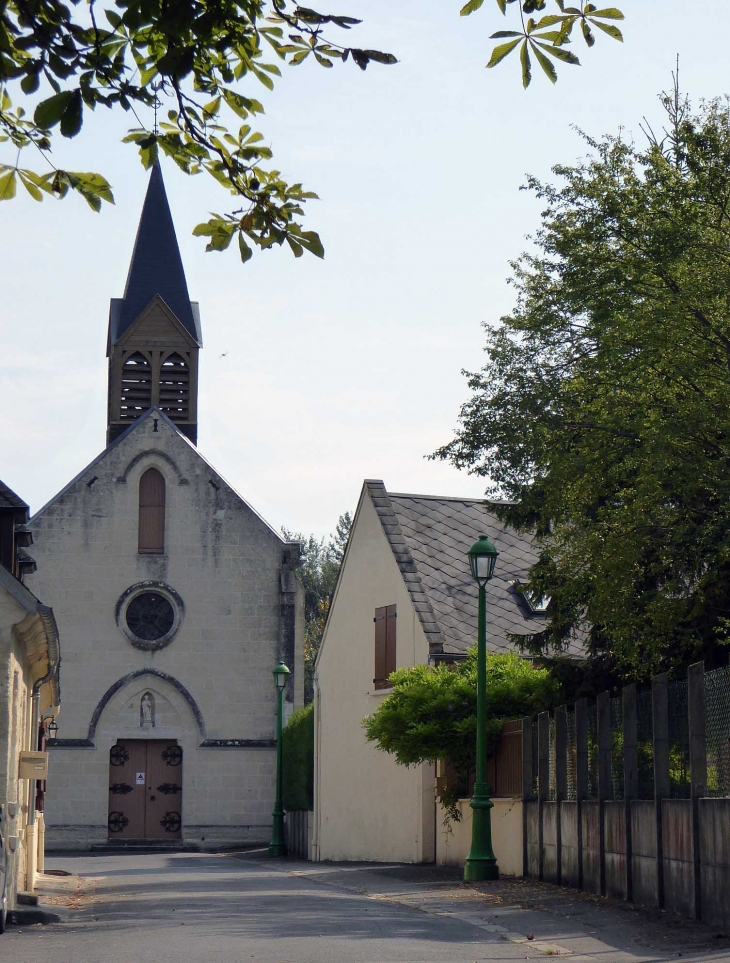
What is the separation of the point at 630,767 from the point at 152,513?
28034 mm

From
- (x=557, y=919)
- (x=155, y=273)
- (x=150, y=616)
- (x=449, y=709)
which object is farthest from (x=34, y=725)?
(x=155, y=273)

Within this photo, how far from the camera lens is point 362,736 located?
1070 inches

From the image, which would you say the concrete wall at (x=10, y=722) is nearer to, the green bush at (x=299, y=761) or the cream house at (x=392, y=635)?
the cream house at (x=392, y=635)

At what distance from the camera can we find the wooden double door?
38062 mm

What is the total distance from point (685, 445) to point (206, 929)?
8.01 metres

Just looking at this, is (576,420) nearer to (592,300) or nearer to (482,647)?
(592,300)

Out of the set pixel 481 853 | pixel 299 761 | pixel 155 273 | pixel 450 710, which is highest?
pixel 155 273

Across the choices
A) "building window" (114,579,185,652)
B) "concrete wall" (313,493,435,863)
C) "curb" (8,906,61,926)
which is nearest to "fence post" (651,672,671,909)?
"curb" (8,906,61,926)

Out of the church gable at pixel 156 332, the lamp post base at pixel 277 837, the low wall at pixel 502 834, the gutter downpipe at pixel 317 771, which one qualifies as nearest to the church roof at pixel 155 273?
the church gable at pixel 156 332

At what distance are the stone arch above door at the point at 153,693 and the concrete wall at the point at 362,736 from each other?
30.7 ft

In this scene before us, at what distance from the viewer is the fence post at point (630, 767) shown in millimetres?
12984

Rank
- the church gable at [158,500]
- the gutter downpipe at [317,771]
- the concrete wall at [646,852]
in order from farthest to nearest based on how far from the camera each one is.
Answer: the church gable at [158,500]
the gutter downpipe at [317,771]
the concrete wall at [646,852]

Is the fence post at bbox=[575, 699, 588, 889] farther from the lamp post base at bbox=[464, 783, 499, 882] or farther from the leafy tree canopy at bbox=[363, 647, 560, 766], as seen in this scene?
the leafy tree canopy at bbox=[363, 647, 560, 766]

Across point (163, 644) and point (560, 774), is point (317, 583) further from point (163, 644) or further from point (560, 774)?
point (560, 774)
